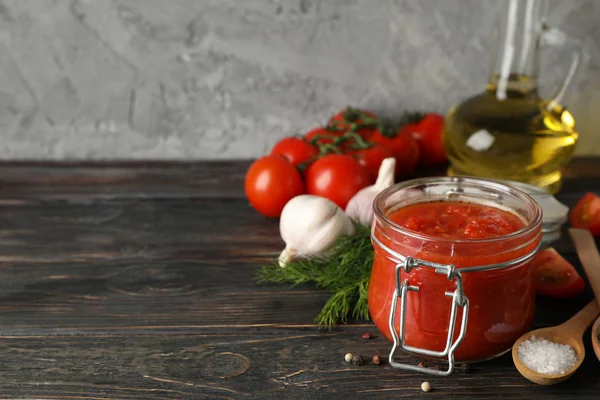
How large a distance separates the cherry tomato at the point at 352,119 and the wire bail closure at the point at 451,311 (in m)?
0.61

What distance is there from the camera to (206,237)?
1.17m

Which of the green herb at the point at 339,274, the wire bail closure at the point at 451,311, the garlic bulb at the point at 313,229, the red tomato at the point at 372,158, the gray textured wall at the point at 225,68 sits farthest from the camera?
the gray textured wall at the point at 225,68

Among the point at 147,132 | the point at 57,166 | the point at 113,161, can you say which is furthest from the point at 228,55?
the point at 57,166

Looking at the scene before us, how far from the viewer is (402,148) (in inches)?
52.9

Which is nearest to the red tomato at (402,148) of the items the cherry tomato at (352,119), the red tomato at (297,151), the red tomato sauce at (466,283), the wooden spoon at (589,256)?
the cherry tomato at (352,119)

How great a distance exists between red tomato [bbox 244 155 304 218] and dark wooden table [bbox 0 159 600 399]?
0.13 ft

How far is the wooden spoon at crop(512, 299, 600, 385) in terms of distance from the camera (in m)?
0.76

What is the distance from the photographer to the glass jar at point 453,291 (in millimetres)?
753

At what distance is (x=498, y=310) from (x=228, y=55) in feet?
2.94

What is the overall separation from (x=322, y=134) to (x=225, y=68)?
0.95ft

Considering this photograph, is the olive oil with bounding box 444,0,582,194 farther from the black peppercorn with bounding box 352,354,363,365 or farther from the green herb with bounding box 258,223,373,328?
the black peppercorn with bounding box 352,354,363,365

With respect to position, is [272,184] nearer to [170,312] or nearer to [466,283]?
[170,312]

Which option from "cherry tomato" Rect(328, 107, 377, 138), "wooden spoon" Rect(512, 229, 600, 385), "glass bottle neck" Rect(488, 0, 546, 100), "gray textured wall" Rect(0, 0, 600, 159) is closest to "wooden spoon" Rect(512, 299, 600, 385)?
"wooden spoon" Rect(512, 229, 600, 385)

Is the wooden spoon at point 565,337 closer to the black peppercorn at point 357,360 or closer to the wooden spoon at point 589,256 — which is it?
the wooden spoon at point 589,256
